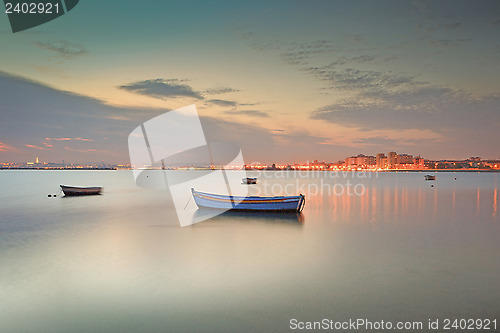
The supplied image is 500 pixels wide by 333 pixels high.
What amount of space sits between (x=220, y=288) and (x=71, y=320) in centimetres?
395

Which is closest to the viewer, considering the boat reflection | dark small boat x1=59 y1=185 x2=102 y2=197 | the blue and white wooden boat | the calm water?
the calm water

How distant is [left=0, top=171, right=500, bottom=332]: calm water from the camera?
25.9 ft

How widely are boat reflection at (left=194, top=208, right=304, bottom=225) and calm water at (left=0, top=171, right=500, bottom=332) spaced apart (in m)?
0.64

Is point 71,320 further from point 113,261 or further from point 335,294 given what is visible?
point 335,294

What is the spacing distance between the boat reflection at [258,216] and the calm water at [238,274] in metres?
0.64

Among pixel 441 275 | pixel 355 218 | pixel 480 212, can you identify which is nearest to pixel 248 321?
pixel 441 275

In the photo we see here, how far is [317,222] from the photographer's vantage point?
71.2 ft

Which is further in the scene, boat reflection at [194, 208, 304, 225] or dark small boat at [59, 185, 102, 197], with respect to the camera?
dark small boat at [59, 185, 102, 197]

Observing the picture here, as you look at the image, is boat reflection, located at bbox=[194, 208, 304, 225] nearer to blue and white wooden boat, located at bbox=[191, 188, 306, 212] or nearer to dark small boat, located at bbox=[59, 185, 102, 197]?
blue and white wooden boat, located at bbox=[191, 188, 306, 212]

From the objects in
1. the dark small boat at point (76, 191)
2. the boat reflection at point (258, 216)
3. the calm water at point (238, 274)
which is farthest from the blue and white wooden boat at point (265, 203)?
the dark small boat at point (76, 191)

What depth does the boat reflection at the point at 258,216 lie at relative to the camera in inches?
861

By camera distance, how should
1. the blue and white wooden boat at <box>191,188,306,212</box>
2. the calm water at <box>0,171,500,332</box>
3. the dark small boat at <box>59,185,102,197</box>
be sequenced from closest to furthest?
the calm water at <box>0,171,500,332</box>, the blue and white wooden boat at <box>191,188,306,212</box>, the dark small boat at <box>59,185,102,197</box>

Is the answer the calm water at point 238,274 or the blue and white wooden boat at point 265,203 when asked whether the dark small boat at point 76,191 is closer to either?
the calm water at point 238,274

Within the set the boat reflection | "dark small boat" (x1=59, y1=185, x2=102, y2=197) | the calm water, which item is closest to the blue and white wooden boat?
the boat reflection
